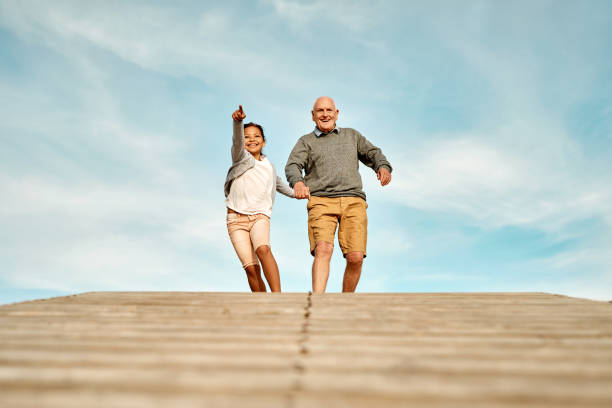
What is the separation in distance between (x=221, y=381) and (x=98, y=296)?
203cm

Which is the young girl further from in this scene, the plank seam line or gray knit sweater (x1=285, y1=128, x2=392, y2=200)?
the plank seam line

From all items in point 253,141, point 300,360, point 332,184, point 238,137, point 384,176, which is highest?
point 253,141

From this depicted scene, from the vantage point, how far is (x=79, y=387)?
147 centimetres

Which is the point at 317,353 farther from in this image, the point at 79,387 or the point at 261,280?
the point at 261,280

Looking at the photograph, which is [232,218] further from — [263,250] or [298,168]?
[298,168]

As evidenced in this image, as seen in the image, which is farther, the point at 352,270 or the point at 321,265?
the point at 352,270

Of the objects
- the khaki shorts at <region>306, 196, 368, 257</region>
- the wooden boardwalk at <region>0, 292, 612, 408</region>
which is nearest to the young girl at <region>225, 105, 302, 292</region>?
the khaki shorts at <region>306, 196, 368, 257</region>

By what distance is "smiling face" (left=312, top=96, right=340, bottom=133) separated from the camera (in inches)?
181

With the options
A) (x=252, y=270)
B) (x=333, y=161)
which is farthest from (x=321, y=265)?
(x=333, y=161)

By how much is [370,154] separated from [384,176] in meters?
0.31

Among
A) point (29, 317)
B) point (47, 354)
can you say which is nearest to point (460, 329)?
point (47, 354)

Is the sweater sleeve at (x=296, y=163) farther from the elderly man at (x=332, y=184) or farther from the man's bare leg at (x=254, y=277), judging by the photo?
the man's bare leg at (x=254, y=277)

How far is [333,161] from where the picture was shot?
174 inches

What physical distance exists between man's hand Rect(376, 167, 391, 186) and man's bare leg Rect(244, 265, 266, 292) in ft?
4.41
